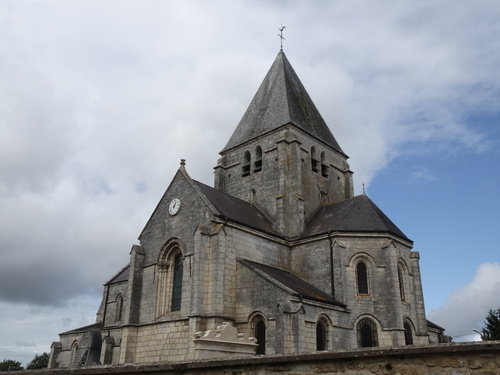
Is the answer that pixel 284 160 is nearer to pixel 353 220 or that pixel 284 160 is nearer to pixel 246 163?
pixel 246 163

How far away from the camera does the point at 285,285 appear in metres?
19.9

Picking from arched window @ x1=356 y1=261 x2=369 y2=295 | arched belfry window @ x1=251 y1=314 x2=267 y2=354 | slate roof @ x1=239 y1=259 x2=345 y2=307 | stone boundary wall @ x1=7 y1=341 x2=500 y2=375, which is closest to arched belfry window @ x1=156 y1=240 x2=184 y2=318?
slate roof @ x1=239 y1=259 x2=345 y2=307

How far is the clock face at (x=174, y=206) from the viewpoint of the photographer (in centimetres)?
2366

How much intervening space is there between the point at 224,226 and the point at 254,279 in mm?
2853

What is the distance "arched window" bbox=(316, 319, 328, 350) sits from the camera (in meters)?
20.1

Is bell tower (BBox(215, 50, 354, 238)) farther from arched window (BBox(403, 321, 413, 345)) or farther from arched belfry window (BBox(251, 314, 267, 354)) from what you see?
arched window (BBox(403, 321, 413, 345))

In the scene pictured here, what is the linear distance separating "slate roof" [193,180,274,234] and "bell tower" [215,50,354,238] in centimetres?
87

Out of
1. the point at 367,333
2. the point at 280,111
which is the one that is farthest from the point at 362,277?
the point at 280,111

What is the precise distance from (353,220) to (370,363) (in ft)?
64.0

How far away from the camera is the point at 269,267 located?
23.6 meters

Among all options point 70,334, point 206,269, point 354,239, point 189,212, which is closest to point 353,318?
point 354,239

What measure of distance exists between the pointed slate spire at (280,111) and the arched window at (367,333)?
12861 mm

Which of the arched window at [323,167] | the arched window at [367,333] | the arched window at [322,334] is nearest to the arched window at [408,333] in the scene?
the arched window at [367,333]

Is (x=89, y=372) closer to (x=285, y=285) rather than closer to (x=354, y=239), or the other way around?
(x=285, y=285)
